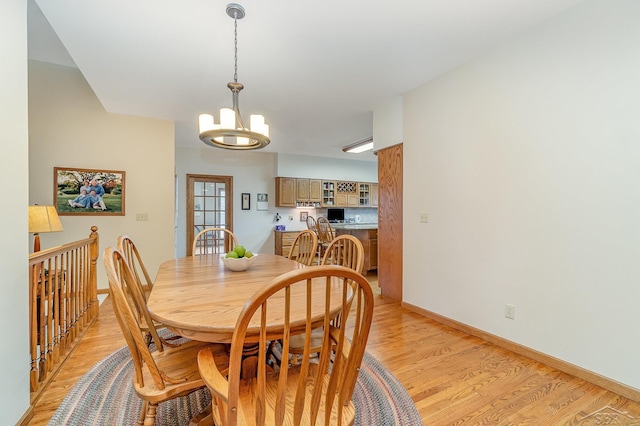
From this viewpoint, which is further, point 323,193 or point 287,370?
point 323,193

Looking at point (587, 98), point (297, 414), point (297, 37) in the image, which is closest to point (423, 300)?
point (587, 98)

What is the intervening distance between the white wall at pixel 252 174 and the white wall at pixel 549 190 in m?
4.08

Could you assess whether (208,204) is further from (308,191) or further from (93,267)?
(93,267)

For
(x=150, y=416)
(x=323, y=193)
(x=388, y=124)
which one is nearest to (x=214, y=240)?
(x=150, y=416)

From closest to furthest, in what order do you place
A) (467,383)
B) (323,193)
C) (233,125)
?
(467,383), (233,125), (323,193)

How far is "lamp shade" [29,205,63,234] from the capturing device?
2.44m

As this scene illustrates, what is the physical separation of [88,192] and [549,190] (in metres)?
5.03

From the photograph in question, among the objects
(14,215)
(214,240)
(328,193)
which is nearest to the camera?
(14,215)

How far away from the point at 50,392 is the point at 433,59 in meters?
3.78

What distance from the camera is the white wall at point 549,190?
5.91 feet

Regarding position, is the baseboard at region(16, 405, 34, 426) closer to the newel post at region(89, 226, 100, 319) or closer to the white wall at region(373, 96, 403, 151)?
the newel post at region(89, 226, 100, 319)

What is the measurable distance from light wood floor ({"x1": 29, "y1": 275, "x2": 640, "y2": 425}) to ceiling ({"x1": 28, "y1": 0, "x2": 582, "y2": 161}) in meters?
2.49

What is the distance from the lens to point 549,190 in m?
2.13

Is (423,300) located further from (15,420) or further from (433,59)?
(15,420)
